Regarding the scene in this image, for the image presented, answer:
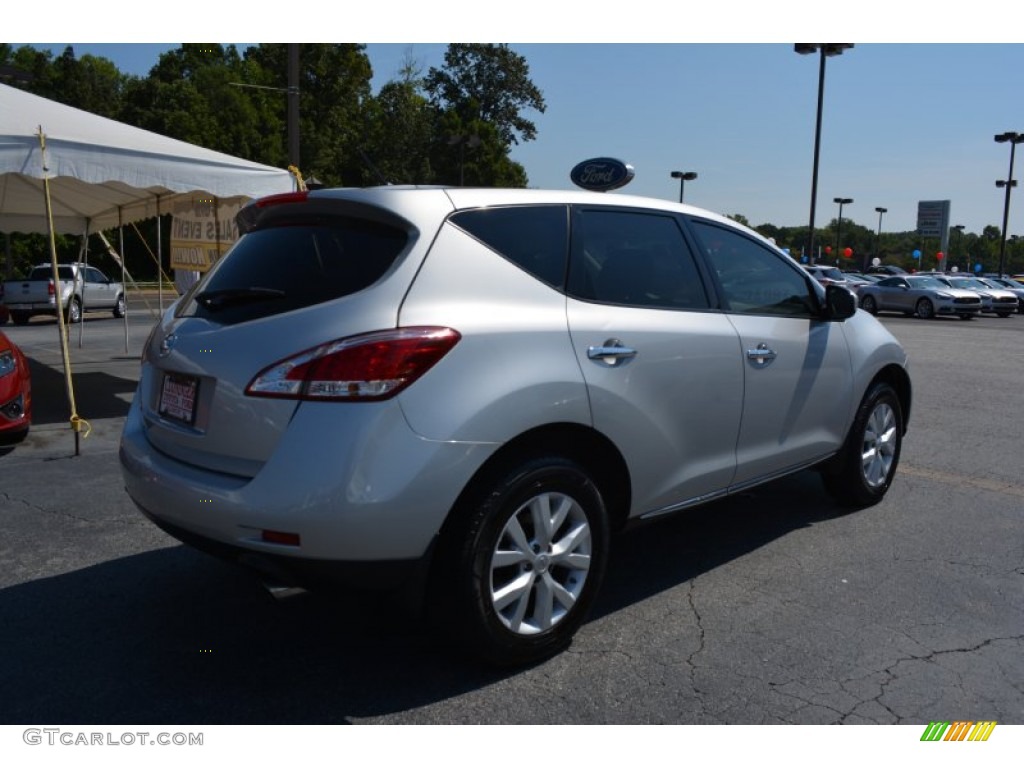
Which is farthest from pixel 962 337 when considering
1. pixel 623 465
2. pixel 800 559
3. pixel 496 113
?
pixel 496 113

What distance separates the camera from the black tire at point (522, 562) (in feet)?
9.62

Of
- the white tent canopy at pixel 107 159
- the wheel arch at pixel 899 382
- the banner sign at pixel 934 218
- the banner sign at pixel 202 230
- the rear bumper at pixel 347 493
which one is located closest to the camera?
the rear bumper at pixel 347 493

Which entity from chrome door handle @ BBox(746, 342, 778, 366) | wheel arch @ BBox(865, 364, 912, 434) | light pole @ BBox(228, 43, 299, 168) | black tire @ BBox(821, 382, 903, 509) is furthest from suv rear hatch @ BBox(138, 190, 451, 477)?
light pole @ BBox(228, 43, 299, 168)

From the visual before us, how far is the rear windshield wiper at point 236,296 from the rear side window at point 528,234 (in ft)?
2.24

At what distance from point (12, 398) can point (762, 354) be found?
5369 mm

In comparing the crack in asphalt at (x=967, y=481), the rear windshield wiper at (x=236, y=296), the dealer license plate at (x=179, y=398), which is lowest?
the crack in asphalt at (x=967, y=481)

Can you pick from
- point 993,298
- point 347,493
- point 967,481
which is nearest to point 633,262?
point 347,493

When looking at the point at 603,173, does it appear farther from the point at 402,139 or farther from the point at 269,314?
the point at 402,139

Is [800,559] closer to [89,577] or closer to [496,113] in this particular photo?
[89,577]

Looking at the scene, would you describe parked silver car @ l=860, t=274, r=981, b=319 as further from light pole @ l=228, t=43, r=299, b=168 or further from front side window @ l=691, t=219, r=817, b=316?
front side window @ l=691, t=219, r=817, b=316

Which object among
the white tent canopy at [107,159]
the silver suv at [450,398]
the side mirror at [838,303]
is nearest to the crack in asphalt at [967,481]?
the side mirror at [838,303]

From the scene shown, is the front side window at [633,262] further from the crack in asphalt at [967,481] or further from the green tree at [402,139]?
the green tree at [402,139]

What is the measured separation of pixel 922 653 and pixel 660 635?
98cm

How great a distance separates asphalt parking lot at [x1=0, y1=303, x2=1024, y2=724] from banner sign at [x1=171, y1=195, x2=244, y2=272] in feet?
20.0
